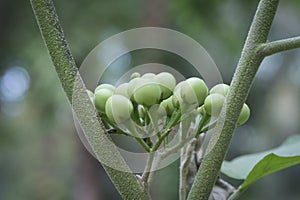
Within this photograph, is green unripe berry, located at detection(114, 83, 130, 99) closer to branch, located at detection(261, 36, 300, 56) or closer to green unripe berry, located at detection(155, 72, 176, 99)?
green unripe berry, located at detection(155, 72, 176, 99)

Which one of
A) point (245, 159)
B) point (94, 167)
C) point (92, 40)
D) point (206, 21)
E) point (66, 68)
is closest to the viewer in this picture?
point (66, 68)

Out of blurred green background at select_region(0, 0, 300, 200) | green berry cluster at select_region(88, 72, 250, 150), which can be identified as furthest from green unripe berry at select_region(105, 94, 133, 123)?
blurred green background at select_region(0, 0, 300, 200)

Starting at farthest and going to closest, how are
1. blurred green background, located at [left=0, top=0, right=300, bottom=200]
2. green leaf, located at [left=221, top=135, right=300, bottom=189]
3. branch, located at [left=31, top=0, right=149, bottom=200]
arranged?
blurred green background, located at [left=0, top=0, right=300, bottom=200]
green leaf, located at [left=221, top=135, right=300, bottom=189]
branch, located at [left=31, top=0, right=149, bottom=200]

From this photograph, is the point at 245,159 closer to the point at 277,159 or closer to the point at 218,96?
the point at 277,159

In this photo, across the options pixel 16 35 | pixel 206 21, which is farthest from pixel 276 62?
pixel 206 21

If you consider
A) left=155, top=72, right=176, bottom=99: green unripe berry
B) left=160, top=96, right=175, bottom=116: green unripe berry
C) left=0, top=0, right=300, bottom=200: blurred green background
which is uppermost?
left=155, top=72, right=176, bottom=99: green unripe berry

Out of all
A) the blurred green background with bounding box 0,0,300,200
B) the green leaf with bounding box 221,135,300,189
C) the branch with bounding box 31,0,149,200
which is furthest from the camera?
the blurred green background with bounding box 0,0,300,200
